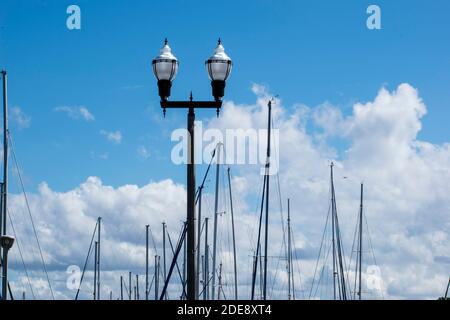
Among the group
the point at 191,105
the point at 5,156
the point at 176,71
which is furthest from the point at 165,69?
the point at 5,156

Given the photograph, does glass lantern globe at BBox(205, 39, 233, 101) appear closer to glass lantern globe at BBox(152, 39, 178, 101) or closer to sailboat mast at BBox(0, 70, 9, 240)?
glass lantern globe at BBox(152, 39, 178, 101)

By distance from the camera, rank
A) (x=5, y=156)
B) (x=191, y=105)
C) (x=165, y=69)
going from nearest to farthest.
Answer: (x=165, y=69), (x=191, y=105), (x=5, y=156)

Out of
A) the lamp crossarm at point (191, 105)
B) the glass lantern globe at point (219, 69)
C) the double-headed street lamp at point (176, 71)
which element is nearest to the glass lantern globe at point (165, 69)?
the double-headed street lamp at point (176, 71)

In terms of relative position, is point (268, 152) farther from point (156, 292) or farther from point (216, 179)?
point (156, 292)

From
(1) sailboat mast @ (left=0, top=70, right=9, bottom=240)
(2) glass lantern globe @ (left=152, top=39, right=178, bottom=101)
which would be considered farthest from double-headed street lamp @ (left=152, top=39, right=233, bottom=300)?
(1) sailboat mast @ (left=0, top=70, right=9, bottom=240)

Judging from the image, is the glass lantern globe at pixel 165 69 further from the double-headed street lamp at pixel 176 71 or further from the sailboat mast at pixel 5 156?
the sailboat mast at pixel 5 156

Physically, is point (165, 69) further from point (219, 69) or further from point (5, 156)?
point (5, 156)

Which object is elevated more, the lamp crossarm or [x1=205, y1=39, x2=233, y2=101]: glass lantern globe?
[x1=205, y1=39, x2=233, y2=101]: glass lantern globe

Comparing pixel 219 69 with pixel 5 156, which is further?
pixel 5 156

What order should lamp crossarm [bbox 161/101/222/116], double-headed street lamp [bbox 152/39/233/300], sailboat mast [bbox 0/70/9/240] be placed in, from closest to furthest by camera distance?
double-headed street lamp [bbox 152/39/233/300], lamp crossarm [bbox 161/101/222/116], sailboat mast [bbox 0/70/9/240]

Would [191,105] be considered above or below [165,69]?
below

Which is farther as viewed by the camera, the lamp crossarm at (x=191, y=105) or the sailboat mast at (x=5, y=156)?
the sailboat mast at (x=5, y=156)

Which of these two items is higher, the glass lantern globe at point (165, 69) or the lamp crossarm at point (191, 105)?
the glass lantern globe at point (165, 69)
